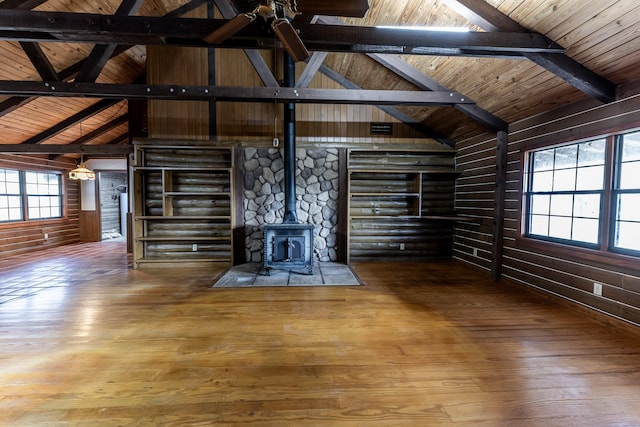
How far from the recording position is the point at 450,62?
3.62m

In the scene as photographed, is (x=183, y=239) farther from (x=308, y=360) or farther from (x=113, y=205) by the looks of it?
(x=113, y=205)

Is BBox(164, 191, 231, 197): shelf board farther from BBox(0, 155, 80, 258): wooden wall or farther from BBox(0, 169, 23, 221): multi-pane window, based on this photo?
BBox(0, 169, 23, 221): multi-pane window

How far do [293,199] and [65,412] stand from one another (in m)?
3.60

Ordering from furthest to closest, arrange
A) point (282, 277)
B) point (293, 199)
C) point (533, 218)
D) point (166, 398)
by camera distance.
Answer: point (293, 199) < point (282, 277) < point (533, 218) < point (166, 398)

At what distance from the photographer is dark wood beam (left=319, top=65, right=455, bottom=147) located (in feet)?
17.4

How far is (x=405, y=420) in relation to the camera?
5.36 ft

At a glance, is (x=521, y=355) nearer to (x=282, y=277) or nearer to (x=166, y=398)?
(x=166, y=398)

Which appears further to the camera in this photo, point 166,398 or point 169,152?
point 169,152

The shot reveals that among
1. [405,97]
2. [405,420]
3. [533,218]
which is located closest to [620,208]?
[533,218]

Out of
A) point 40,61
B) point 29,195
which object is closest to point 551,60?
point 40,61

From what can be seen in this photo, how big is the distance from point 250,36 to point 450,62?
2.63m

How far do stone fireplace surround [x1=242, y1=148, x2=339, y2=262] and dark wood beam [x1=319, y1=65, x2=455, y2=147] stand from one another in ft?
4.24

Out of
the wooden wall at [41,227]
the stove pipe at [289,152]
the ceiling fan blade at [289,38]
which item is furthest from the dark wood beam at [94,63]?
the wooden wall at [41,227]

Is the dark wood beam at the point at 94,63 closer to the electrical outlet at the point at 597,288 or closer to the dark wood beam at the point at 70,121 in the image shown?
the dark wood beam at the point at 70,121
